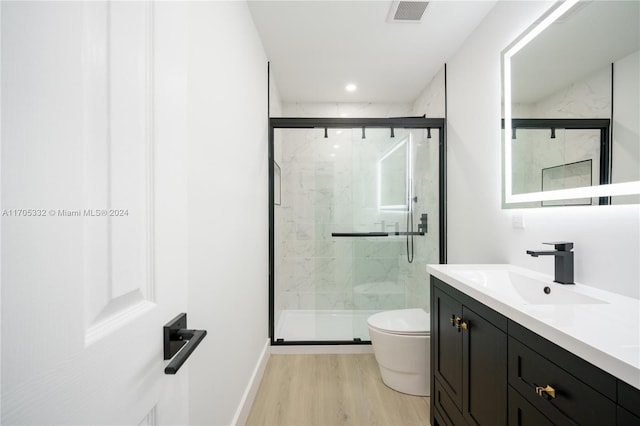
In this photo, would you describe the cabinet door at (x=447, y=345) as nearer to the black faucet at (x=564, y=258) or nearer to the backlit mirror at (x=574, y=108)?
the black faucet at (x=564, y=258)

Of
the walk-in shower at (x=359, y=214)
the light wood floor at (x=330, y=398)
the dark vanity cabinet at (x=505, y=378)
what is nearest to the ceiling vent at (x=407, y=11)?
the walk-in shower at (x=359, y=214)

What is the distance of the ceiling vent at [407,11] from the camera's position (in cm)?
179

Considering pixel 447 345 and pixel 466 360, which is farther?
pixel 447 345

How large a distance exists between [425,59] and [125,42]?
258 cm

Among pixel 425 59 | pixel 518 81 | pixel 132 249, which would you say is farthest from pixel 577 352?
pixel 425 59

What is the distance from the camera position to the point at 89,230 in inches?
15.2

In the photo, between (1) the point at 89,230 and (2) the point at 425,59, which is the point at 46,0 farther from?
(2) the point at 425,59

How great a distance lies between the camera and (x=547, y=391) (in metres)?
0.81

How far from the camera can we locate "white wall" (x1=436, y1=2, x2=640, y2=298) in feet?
3.67

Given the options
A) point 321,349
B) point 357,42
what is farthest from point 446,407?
point 357,42

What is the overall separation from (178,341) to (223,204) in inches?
34.6

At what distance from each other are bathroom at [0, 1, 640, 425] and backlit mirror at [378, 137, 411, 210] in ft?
0.77

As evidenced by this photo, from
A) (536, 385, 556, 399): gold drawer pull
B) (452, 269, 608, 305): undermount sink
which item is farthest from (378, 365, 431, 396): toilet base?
(536, 385, 556, 399): gold drawer pull

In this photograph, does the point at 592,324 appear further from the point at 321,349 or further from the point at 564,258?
the point at 321,349
